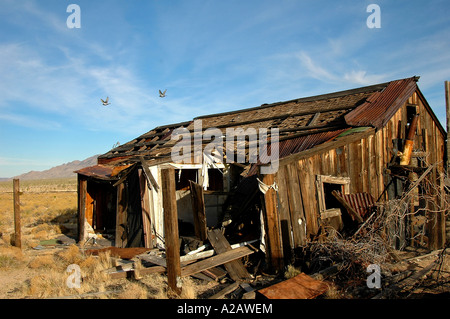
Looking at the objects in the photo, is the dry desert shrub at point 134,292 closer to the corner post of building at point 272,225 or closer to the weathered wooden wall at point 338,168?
the corner post of building at point 272,225

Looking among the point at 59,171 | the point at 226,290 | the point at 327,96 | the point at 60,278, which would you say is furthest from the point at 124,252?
the point at 59,171

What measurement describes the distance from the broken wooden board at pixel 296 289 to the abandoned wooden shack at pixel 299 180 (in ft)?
4.97

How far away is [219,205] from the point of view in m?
11.4

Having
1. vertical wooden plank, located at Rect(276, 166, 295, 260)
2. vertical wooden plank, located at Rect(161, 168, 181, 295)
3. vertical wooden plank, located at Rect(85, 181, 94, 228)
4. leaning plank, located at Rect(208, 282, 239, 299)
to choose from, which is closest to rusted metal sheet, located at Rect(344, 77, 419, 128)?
vertical wooden plank, located at Rect(276, 166, 295, 260)

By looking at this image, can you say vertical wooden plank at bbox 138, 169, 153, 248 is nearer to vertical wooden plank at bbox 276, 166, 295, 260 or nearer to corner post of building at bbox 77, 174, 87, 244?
corner post of building at bbox 77, 174, 87, 244

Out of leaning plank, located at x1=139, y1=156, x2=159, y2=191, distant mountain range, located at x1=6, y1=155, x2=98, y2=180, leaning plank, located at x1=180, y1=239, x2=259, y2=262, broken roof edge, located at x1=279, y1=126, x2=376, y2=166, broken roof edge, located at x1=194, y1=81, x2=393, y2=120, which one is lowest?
leaning plank, located at x1=180, y1=239, x2=259, y2=262

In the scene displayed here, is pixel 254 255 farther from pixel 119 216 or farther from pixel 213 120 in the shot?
pixel 213 120

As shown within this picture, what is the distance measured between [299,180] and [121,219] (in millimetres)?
6516

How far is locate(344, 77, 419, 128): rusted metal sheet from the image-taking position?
9404 mm

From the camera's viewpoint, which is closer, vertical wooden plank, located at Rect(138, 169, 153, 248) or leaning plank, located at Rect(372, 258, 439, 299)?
leaning plank, located at Rect(372, 258, 439, 299)

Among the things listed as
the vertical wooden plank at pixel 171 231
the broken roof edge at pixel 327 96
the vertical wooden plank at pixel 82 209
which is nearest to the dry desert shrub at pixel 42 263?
the vertical wooden plank at pixel 82 209

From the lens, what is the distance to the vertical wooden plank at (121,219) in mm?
10453

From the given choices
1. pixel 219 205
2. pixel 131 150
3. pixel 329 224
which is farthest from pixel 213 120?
pixel 329 224

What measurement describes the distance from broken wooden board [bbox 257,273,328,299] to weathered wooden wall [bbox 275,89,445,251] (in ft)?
5.74
